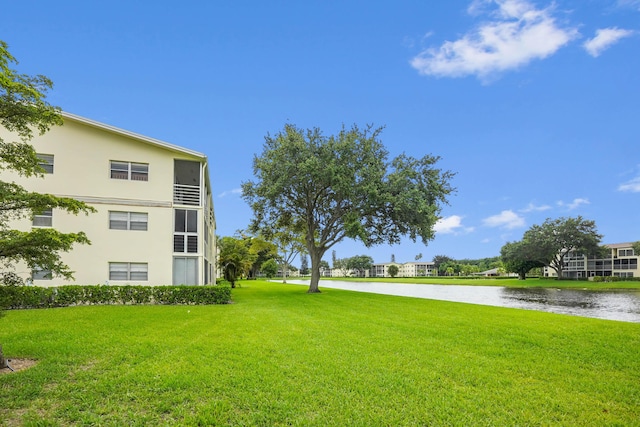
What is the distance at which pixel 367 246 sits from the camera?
27.9 metres

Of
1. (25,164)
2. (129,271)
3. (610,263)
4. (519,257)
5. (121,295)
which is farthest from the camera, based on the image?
(610,263)

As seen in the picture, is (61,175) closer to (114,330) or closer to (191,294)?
(191,294)

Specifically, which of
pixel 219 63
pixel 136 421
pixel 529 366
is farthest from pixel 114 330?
pixel 219 63

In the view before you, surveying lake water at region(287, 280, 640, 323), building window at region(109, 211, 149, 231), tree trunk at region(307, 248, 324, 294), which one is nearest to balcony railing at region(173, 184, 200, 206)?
building window at region(109, 211, 149, 231)

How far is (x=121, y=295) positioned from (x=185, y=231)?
4.30 metres

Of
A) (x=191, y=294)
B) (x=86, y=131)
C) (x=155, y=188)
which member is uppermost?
(x=86, y=131)

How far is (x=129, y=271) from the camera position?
18062 millimetres

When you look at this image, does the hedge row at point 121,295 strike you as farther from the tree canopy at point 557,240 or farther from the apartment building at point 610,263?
the apartment building at point 610,263

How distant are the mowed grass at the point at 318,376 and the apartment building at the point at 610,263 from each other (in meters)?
72.7

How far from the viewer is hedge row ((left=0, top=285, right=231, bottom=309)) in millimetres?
15172

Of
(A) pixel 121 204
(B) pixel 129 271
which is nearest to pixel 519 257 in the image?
(B) pixel 129 271

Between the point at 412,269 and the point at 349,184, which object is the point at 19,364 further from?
the point at 412,269

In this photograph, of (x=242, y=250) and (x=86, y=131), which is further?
(x=242, y=250)

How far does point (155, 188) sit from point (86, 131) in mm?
4205
